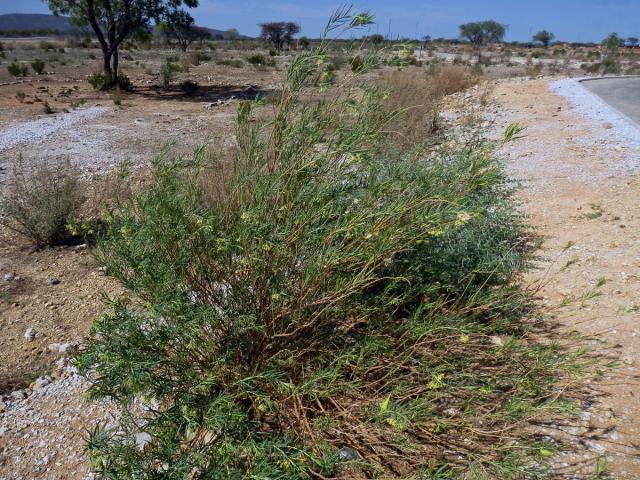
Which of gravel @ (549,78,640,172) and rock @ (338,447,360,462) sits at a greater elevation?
gravel @ (549,78,640,172)

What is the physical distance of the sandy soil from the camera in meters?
2.41

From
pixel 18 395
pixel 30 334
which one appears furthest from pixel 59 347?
pixel 18 395

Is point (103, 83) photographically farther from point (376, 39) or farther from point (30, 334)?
point (376, 39)

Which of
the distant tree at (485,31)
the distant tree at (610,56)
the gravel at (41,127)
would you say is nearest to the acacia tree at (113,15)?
the gravel at (41,127)

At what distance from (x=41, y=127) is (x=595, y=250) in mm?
12205

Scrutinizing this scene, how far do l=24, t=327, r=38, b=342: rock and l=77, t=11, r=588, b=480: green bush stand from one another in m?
2.32

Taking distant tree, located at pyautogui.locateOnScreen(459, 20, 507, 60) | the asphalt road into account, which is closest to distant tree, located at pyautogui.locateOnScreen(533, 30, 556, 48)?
distant tree, located at pyautogui.locateOnScreen(459, 20, 507, 60)

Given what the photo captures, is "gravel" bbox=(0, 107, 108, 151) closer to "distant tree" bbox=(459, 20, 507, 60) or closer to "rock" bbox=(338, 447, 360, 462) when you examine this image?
"rock" bbox=(338, 447, 360, 462)

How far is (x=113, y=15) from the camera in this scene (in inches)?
720

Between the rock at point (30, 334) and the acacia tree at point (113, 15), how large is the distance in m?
16.6

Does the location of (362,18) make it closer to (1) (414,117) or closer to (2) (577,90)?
(1) (414,117)

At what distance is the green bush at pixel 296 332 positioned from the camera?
2008 mm

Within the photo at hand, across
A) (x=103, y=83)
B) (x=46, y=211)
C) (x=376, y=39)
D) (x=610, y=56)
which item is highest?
(x=610, y=56)

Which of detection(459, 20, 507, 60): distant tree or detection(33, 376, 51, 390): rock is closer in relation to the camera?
detection(33, 376, 51, 390): rock
